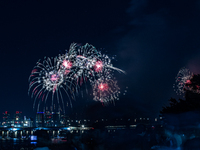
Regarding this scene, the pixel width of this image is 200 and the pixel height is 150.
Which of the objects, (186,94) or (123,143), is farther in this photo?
(186,94)

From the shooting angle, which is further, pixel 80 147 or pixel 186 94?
pixel 186 94

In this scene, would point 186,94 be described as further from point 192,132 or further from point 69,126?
point 69,126

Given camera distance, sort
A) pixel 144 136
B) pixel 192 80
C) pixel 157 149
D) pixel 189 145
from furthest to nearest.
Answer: pixel 192 80 < pixel 144 136 < pixel 157 149 < pixel 189 145

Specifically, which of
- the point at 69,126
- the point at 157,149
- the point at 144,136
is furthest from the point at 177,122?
the point at 69,126

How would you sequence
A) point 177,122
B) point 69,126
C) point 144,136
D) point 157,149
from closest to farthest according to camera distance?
point 157,149 < point 144,136 < point 177,122 < point 69,126

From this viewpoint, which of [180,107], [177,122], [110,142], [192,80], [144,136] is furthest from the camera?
[192,80]

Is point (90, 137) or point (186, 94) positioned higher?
point (186, 94)

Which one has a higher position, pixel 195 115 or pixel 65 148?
pixel 195 115

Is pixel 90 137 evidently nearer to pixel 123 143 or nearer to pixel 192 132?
pixel 123 143

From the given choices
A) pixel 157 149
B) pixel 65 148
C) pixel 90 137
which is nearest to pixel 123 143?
pixel 90 137
